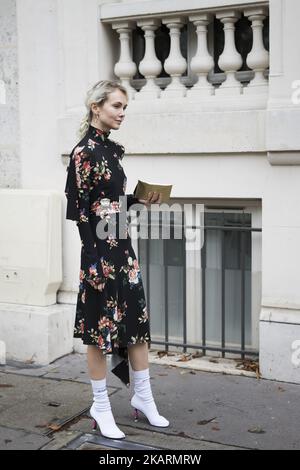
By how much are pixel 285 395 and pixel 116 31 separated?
313cm

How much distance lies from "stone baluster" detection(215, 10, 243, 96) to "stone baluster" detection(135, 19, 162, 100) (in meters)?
0.52

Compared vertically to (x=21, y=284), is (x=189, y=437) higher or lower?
lower

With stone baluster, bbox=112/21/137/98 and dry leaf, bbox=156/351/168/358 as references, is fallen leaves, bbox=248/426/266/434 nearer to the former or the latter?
dry leaf, bbox=156/351/168/358

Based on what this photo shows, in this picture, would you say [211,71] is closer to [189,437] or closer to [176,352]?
[176,352]

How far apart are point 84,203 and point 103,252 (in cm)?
31

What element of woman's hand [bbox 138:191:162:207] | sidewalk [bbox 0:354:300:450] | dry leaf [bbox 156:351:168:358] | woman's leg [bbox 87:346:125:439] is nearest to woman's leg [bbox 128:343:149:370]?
woman's leg [bbox 87:346:125:439]

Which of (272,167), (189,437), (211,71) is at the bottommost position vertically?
(189,437)

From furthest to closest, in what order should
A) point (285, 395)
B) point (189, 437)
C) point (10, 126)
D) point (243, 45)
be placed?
point (10, 126) → point (243, 45) → point (285, 395) → point (189, 437)

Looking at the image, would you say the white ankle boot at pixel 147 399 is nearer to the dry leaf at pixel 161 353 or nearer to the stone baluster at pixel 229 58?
the dry leaf at pixel 161 353

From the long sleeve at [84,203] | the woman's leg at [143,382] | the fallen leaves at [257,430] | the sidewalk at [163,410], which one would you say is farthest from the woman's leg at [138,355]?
the fallen leaves at [257,430]

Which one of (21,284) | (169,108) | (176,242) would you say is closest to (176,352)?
(176,242)

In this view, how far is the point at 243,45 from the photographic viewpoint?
221 inches

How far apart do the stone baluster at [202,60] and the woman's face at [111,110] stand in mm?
1470

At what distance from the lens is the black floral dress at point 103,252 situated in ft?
13.5
